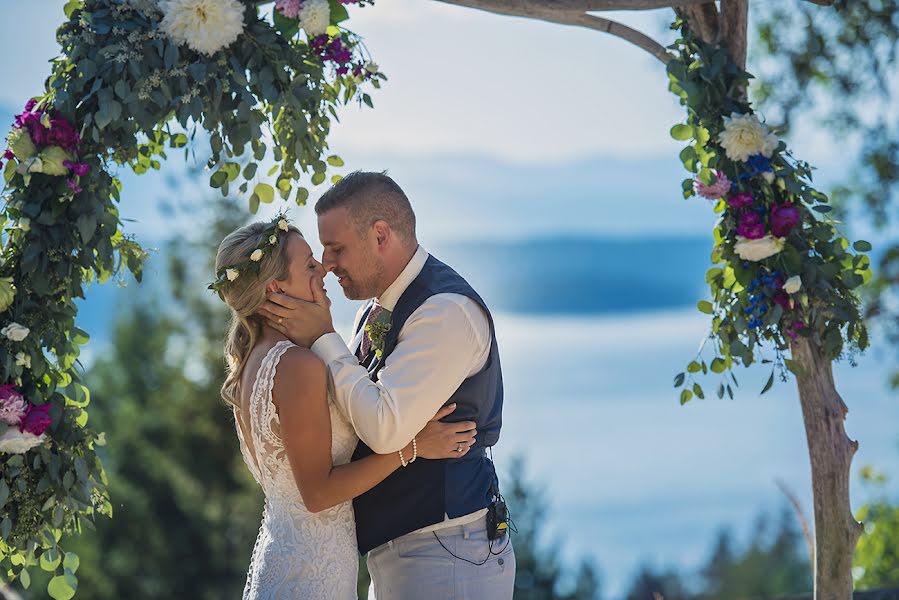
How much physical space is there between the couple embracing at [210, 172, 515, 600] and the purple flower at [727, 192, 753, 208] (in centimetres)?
91

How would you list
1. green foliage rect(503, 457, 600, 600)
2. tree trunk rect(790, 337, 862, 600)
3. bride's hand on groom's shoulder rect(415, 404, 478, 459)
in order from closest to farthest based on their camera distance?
1. bride's hand on groom's shoulder rect(415, 404, 478, 459)
2. tree trunk rect(790, 337, 862, 600)
3. green foliage rect(503, 457, 600, 600)

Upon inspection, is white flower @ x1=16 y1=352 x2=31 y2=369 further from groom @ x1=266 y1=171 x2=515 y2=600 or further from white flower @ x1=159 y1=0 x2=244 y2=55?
white flower @ x1=159 y1=0 x2=244 y2=55

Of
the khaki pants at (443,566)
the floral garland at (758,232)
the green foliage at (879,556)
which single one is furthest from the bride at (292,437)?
the green foliage at (879,556)

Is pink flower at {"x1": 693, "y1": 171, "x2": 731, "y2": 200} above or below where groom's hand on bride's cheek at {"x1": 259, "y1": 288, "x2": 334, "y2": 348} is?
above

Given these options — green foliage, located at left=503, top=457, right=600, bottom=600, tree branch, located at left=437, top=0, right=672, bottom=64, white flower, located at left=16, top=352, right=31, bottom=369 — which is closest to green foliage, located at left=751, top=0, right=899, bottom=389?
tree branch, located at left=437, top=0, right=672, bottom=64

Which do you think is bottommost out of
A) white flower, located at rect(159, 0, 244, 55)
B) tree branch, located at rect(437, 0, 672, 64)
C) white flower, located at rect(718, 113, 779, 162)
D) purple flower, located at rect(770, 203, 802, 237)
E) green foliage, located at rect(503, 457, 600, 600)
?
green foliage, located at rect(503, 457, 600, 600)

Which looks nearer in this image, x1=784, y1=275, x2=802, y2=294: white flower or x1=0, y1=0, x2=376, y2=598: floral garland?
x1=0, y1=0, x2=376, y2=598: floral garland

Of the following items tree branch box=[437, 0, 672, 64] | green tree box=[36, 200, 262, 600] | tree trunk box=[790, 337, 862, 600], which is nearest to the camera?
tree branch box=[437, 0, 672, 64]

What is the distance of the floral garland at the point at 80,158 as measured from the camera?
9.50 ft

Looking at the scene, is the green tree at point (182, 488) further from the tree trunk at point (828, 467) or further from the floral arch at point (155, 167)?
the tree trunk at point (828, 467)

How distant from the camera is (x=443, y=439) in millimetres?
2904

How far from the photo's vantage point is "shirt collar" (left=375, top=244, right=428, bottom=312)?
124 inches

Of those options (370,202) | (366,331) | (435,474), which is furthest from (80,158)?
(435,474)

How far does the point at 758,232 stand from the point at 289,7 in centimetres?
159
